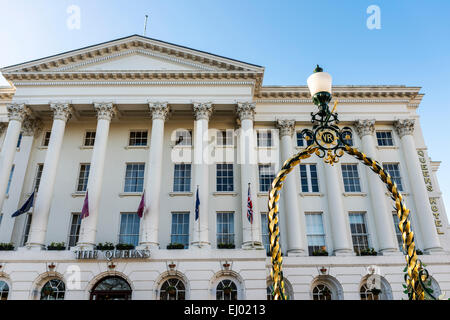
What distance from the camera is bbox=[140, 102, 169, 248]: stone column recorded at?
21.7 metres

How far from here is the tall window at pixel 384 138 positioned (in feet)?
93.2

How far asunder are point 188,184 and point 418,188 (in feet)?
56.5

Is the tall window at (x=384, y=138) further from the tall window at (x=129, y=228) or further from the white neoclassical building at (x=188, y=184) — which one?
the tall window at (x=129, y=228)

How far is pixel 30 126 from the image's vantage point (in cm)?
2714

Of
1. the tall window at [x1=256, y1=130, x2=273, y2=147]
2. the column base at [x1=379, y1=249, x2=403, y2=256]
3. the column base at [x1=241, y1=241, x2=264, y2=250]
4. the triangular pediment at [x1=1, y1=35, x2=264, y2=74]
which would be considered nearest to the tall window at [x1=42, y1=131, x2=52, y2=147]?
the triangular pediment at [x1=1, y1=35, x2=264, y2=74]

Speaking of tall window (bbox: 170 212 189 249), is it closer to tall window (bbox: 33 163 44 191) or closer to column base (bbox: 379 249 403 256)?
tall window (bbox: 33 163 44 191)

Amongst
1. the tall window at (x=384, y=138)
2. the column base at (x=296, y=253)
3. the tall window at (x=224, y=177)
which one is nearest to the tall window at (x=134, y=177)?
the tall window at (x=224, y=177)

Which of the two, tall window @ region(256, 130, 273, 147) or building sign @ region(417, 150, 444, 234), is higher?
tall window @ region(256, 130, 273, 147)

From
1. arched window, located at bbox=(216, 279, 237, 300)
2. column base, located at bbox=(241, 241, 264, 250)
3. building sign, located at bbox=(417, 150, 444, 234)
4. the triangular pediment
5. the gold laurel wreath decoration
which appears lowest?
the gold laurel wreath decoration

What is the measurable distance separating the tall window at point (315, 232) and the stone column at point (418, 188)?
23.5 feet

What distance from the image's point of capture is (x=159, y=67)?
26.5 m

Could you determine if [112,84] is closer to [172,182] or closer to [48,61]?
[48,61]

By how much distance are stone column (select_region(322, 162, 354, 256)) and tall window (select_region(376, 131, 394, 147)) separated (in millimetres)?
5233
